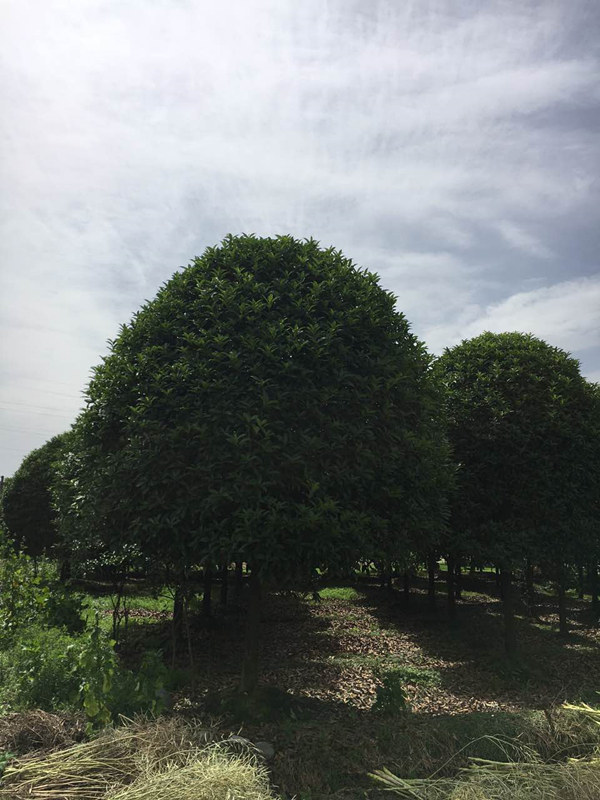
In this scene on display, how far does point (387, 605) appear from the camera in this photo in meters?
20.5

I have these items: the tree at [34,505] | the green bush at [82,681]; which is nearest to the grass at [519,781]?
the green bush at [82,681]

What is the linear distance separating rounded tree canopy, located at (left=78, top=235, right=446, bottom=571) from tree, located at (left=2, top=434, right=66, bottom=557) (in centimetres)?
1366

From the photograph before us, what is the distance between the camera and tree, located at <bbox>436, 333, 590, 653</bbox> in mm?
11617

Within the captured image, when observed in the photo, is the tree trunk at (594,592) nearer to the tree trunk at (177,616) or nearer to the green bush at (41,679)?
the tree trunk at (177,616)

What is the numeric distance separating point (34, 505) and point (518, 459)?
17.1m

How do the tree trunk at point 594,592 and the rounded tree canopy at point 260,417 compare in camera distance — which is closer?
the rounded tree canopy at point 260,417

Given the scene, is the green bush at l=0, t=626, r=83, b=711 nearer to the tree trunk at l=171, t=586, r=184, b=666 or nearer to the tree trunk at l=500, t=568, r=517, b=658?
the tree trunk at l=171, t=586, r=184, b=666

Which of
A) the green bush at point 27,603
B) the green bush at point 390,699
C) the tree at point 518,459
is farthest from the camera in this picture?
the tree at point 518,459

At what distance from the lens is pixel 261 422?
711 cm

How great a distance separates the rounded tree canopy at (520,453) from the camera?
11.6 metres

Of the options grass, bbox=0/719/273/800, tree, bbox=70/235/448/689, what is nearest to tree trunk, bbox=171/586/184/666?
tree, bbox=70/235/448/689

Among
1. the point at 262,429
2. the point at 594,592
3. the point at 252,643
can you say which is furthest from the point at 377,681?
the point at 594,592

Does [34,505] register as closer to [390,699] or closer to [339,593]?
[339,593]

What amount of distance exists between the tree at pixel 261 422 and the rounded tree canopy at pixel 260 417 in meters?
0.02
